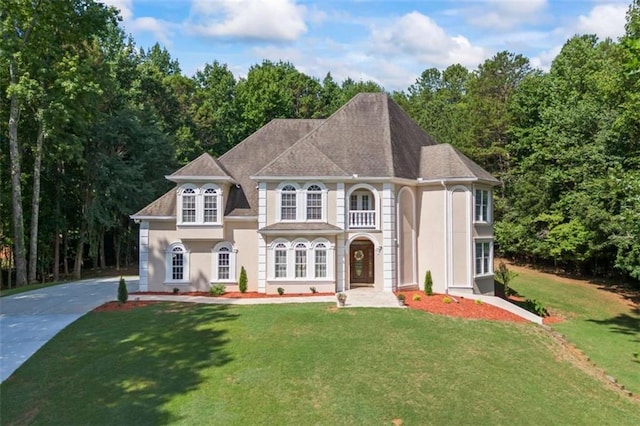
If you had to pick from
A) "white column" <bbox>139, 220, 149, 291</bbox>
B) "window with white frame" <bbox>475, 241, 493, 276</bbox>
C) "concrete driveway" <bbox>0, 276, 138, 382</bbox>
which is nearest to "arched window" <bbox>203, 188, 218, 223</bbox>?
"white column" <bbox>139, 220, 149, 291</bbox>

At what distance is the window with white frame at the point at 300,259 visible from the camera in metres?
23.6

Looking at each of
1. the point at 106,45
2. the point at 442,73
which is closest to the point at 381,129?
the point at 106,45

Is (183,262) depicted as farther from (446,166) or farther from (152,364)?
(446,166)

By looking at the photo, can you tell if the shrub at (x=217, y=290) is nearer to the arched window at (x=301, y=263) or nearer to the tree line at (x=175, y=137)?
the arched window at (x=301, y=263)

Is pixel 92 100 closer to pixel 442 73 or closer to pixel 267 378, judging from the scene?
pixel 267 378

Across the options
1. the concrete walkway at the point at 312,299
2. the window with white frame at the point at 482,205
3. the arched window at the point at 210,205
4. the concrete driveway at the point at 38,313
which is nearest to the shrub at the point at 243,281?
the concrete walkway at the point at 312,299

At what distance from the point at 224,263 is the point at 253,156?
7053 millimetres

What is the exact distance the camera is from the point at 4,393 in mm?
12336

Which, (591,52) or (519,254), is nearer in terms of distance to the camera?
(591,52)

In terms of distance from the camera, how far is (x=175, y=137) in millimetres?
44281

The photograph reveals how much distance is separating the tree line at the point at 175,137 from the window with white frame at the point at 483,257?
7113 mm

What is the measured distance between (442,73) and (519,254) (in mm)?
47869

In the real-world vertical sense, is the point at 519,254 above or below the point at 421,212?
below

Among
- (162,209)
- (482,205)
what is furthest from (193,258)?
(482,205)
